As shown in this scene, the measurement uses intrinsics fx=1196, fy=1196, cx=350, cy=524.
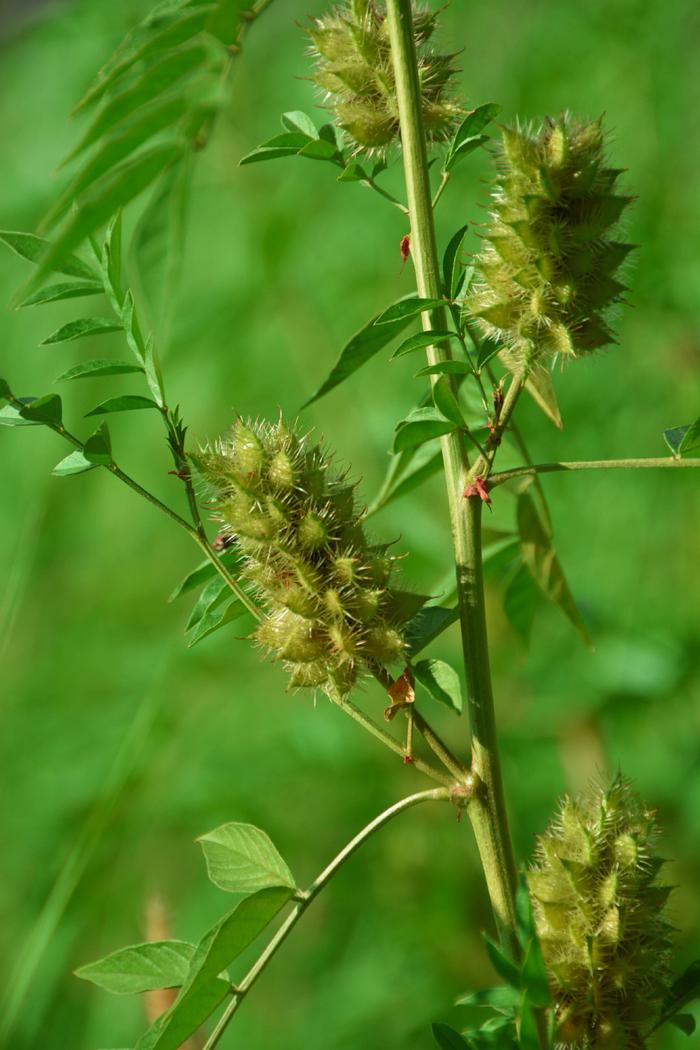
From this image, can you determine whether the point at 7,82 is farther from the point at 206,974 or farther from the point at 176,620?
the point at 206,974

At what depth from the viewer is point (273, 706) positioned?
2.86 metres

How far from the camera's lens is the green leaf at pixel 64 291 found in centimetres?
110

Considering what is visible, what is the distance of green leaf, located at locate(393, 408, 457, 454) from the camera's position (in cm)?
98

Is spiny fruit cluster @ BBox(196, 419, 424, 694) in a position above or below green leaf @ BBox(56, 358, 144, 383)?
below

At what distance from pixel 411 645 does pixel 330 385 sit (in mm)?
229

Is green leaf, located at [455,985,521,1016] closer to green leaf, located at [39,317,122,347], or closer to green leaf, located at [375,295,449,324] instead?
green leaf, located at [375,295,449,324]

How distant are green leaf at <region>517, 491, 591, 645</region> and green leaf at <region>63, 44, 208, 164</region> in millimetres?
595

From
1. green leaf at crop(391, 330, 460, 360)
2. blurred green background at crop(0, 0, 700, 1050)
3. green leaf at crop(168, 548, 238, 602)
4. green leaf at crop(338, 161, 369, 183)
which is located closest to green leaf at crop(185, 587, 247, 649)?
green leaf at crop(168, 548, 238, 602)

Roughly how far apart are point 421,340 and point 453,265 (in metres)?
0.08

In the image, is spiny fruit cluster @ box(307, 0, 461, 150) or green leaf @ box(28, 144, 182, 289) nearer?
green leaf @ box(28, 144, 182, 289)

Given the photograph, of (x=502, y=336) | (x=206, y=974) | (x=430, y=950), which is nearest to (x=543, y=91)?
(x=430, y=950)

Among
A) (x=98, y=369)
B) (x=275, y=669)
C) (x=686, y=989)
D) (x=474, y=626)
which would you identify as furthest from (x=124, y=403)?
(x=275, y=669)

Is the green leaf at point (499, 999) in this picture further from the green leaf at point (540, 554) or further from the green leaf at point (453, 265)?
the green leaf at point (453, 265)

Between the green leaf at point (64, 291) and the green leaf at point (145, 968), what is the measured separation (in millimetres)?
584
